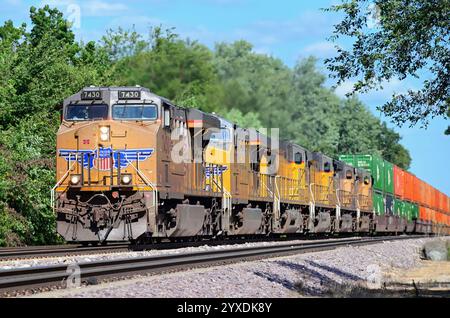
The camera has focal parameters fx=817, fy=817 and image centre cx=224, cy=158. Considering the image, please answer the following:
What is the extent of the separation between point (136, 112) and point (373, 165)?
93.0ft

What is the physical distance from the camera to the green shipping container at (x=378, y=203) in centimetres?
4597

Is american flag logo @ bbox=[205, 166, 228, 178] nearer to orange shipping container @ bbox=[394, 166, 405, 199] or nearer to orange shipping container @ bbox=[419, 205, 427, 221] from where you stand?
orange shipping container @ bbox=[394, 166, 405, 199]

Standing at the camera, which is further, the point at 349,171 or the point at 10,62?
the point at 349,171

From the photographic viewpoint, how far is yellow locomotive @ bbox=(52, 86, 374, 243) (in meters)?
21.1

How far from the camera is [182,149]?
76.7ft

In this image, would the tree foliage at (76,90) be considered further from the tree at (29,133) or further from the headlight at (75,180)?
the headlight at (75,180)

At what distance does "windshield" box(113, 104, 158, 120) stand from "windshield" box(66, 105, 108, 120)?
0.32 meters

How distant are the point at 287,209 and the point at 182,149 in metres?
10.8

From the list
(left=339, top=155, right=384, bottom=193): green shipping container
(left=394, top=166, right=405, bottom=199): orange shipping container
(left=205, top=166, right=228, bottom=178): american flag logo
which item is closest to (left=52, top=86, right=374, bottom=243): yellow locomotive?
(left=205, top=166, right=228, bottom=178): american flag logo

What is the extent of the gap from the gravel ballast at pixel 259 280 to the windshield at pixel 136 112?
206 inches

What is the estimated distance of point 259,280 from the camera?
1455 cm

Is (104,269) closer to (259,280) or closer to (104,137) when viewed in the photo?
(259,280)

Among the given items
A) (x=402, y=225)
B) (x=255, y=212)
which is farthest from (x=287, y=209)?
(x=402, y=225)
